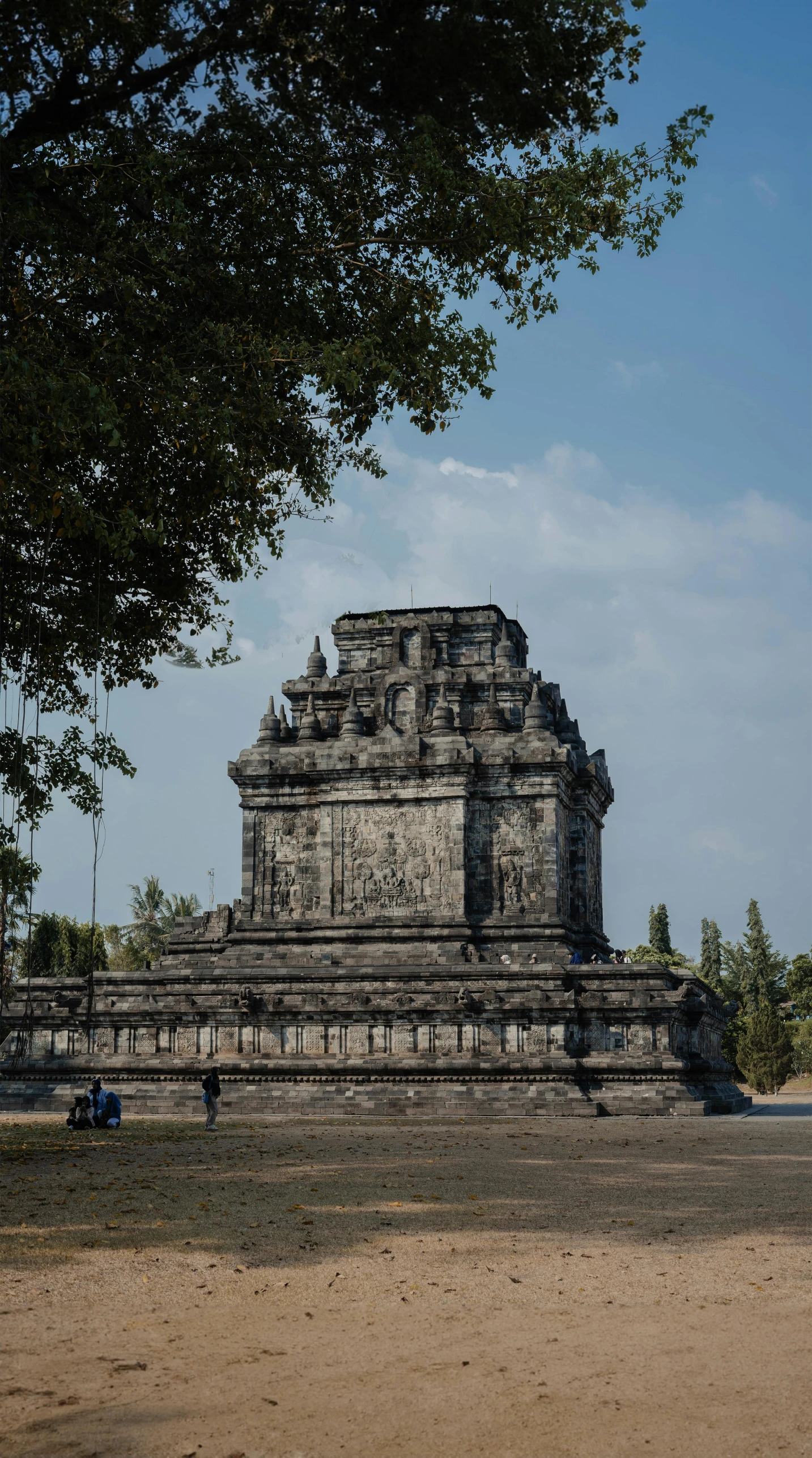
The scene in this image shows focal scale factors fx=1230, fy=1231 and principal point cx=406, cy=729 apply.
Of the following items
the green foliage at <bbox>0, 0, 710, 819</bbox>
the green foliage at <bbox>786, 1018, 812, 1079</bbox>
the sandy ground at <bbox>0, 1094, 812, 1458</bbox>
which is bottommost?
the green foliage at <bbox>786, 1018, 812, 1079</bbox>

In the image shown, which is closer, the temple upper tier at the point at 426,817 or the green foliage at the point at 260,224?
the green foliage at the point at 260,224

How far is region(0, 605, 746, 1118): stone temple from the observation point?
2753 centimetres

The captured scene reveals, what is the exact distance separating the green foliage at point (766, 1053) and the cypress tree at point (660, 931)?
18007mm

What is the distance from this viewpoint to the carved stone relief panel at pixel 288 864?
35594mm

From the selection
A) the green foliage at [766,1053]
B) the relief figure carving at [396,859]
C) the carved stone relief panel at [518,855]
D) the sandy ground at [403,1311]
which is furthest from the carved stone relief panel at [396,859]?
the sandy ground at [403,1311]

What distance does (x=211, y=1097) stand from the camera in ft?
73.2

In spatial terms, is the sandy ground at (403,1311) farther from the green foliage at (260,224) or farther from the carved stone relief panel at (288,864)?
the carved stone relief panel at (288,864)

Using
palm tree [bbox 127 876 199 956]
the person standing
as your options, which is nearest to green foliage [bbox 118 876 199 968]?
palm tree [bbox 127 876 199 956]

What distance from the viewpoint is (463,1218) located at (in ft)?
39.1

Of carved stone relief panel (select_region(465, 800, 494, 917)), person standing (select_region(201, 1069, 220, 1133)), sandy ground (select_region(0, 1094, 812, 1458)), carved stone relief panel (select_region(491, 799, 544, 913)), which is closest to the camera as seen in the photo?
sandy ground (select_region(0, 1094, 812, 1458))

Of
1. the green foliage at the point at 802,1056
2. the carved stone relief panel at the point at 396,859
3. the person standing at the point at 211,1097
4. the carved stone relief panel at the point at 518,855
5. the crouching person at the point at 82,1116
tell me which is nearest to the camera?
the crouching person at the point at 82,1116

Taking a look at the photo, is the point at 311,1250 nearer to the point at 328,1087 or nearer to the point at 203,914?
the point at 328,1087

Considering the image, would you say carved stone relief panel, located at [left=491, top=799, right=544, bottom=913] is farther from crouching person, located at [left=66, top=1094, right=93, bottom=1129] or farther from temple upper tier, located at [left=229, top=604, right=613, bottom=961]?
crouching person, located at [left=66, top=1094, right=93, bottom=1129]

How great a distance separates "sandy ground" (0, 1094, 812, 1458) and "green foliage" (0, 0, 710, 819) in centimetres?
785
